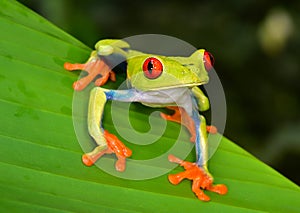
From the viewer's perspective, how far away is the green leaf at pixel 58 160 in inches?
→ 65.4

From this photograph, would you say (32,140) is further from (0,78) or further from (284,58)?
(284,58)

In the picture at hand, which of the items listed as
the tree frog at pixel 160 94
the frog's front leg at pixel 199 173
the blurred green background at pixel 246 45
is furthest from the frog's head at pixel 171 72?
the blurred green background at pixel 246 45

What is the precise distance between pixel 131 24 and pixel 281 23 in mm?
1147

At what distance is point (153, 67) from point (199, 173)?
1.38 feet

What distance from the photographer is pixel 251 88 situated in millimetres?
4109

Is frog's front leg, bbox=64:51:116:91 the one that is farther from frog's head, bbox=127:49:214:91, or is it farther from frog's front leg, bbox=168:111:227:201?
frog's front leg, bbox=168:111:227:201

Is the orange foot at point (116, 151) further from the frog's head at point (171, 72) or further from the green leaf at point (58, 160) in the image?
the frog's head at point (171, 72)

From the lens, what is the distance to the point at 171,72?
2059 millimetres

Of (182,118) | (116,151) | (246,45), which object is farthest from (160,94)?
(246,45)

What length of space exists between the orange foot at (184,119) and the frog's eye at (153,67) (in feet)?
0.68

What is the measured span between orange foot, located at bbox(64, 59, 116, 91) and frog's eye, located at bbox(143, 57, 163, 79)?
0.79 feet

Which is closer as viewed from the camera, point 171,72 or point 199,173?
point 199,173

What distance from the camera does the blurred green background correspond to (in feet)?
12.1

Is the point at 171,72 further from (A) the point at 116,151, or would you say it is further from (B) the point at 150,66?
(A) the point at 116,151
